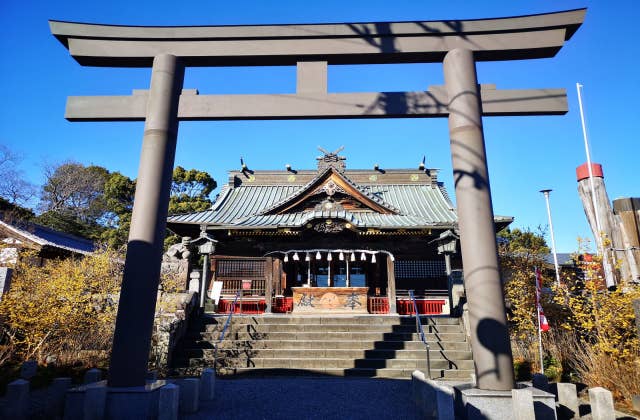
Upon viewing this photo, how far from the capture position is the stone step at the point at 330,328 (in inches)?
463

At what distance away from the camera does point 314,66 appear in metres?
6.62

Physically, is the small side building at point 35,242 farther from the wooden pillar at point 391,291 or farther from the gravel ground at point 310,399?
the wooden pillar at point 391,291

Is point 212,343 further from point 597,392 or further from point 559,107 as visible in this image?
point 559,107

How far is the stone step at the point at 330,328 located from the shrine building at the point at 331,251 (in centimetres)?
215

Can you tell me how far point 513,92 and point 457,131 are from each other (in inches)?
53.4

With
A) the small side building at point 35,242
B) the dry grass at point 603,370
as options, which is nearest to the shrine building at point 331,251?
the dry grass at point 603,370

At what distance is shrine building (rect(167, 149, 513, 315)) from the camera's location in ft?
48.9

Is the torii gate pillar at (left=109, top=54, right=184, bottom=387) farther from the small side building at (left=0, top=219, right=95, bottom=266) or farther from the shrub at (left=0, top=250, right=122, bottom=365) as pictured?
the small side building at (left=0, top=219, right=95, bottom=266)

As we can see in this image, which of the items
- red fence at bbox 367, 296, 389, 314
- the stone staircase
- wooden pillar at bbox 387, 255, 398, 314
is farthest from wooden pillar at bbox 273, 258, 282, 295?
wooden pillar at bbox 387, 255, 398, 314

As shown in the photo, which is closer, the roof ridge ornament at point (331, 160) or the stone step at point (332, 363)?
the stone step at point (332, 363)

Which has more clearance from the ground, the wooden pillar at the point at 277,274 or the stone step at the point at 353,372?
the wooden pillar at the point at 277,274

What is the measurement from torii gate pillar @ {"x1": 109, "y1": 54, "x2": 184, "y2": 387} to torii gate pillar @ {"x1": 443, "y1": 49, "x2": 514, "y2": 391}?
4626 millimetres

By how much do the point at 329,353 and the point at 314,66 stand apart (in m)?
7.84

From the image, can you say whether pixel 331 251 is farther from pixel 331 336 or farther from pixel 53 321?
pixel 53 321
